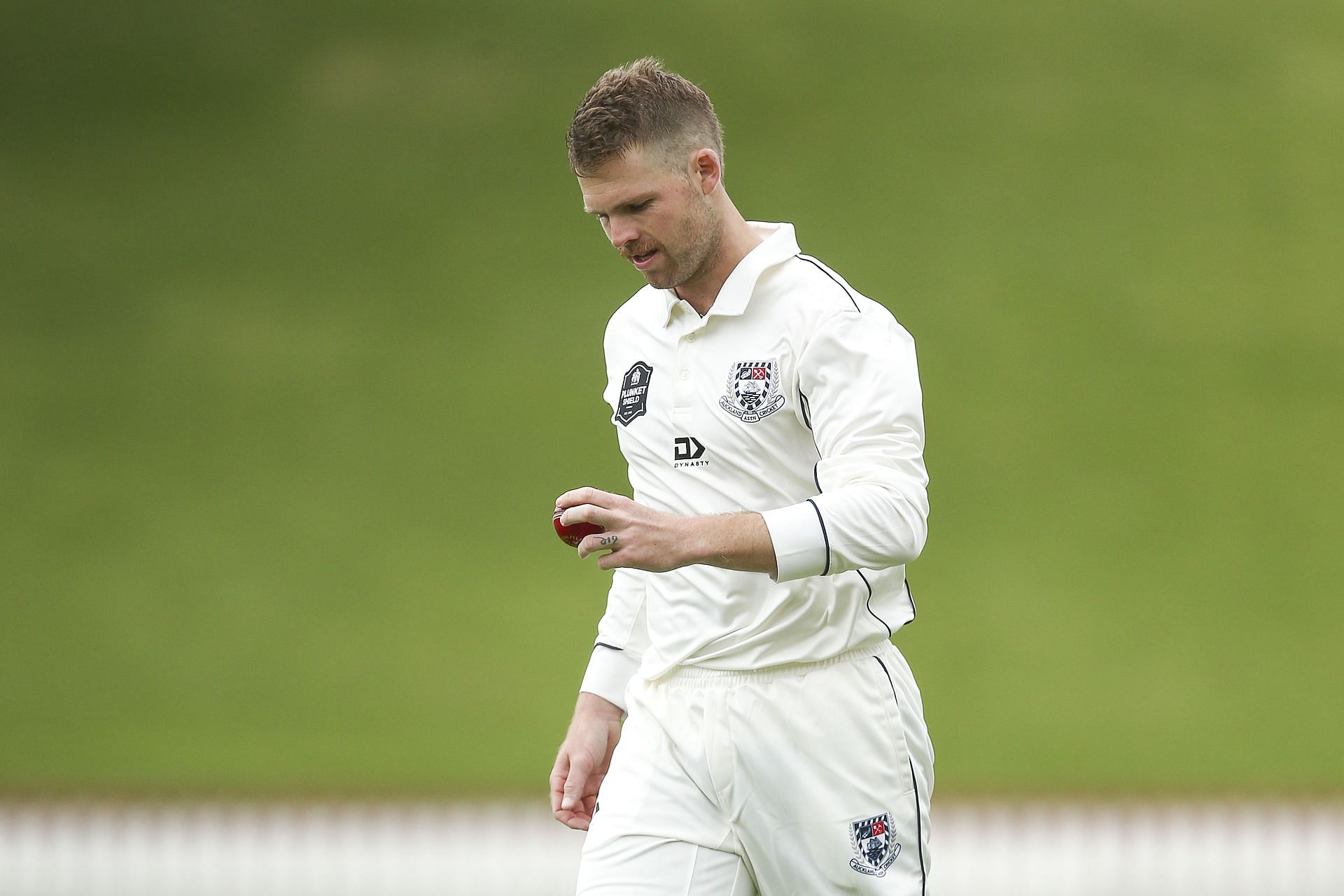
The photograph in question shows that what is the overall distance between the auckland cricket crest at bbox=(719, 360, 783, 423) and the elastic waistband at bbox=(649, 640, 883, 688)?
0.32m

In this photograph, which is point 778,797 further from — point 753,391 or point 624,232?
point 624,232

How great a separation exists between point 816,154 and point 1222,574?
77.1 inches

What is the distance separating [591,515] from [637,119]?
0.57 m

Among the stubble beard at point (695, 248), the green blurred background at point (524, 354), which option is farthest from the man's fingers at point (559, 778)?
the green blurred background at point (524, 354)

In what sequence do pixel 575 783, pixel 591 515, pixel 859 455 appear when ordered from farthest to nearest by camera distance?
1. pixel 575 783
2. pixel 859 455
3. pixel 591 515

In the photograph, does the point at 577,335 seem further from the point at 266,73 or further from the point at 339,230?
the point at 266,73

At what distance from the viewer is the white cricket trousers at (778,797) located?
5.53 feet

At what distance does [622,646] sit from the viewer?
1985 mm

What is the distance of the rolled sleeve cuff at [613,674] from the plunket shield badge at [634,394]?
1.17 ft

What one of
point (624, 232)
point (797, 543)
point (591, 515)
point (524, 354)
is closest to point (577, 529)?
point (591, 515)

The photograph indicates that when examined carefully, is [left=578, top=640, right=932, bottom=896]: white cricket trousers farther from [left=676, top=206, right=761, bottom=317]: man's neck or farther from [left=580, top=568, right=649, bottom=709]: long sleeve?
[left=676, top=206, right=761, bottom=317]: man's neck

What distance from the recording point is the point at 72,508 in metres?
4.53

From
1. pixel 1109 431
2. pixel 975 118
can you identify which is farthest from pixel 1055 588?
pixel 975 118

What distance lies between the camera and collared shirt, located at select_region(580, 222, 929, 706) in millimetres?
1565
